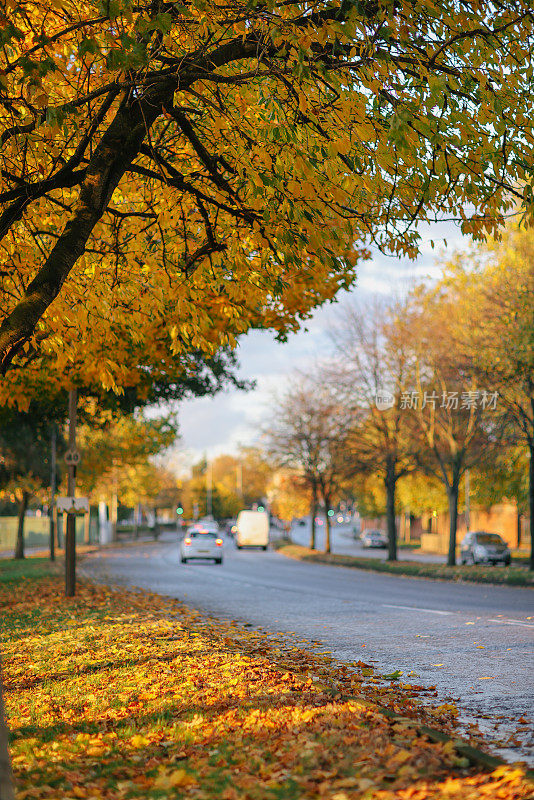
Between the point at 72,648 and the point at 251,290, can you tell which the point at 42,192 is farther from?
the point at 72,648

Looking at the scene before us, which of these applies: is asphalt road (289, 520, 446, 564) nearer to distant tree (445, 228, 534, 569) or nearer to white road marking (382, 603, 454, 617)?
distant tree (445, 228, 534, 569)

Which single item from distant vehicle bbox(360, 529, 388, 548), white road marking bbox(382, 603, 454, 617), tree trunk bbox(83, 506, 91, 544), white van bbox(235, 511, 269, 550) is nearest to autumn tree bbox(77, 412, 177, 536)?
white road marking bbox(382, 603, 454, 617)

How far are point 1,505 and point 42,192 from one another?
5509cm

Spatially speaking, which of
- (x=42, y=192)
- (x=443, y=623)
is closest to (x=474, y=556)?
(x=443, y=623)

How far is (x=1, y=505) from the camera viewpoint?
59.6m

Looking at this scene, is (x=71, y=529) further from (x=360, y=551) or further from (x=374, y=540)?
(x=374, y=540)

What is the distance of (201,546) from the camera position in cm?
3775

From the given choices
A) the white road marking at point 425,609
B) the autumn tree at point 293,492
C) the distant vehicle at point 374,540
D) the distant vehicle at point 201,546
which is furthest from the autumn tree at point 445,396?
the distant vehicle at point 374,540

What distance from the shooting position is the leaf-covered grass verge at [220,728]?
4.52m

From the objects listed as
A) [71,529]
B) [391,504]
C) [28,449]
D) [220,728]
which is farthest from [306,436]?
[220,728]

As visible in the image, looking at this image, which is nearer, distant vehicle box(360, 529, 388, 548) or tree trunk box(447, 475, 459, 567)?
tree trunk box(447, 475, 459, 567)

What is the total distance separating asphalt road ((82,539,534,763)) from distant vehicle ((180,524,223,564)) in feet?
44.1

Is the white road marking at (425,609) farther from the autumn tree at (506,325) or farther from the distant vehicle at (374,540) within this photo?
the distant vehicle at (374,540)

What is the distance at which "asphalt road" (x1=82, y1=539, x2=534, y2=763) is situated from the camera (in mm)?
7223
